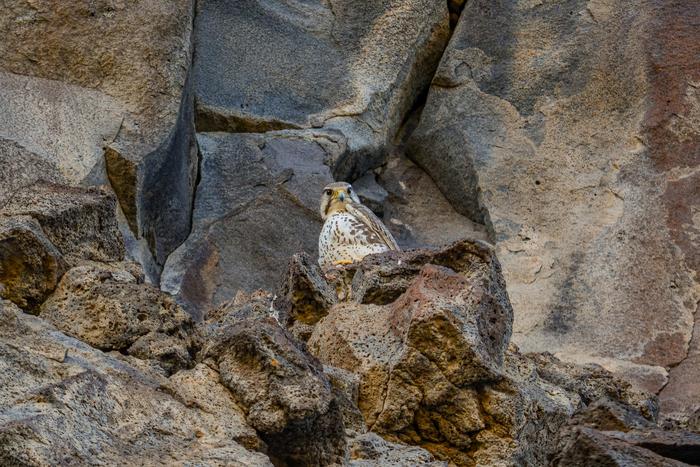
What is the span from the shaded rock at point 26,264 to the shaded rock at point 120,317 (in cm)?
4

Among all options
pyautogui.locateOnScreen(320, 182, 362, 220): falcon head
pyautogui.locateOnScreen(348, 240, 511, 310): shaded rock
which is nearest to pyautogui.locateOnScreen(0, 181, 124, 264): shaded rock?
pyautogui.locateOnScreen(348, 240, 511, 310): shaded rock

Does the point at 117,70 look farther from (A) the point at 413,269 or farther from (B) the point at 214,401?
(B) the point at 214,401

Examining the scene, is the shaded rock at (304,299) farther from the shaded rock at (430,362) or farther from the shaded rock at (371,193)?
the shaded rock at (371,193)

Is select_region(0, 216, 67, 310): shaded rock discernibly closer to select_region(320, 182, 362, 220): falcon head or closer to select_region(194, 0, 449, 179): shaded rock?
select_region(320, 182, 362, 220): falcon head

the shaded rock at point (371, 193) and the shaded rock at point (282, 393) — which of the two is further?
the shaded rock at point (371, 193)

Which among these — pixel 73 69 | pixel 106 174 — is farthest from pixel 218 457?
pixel 73 69

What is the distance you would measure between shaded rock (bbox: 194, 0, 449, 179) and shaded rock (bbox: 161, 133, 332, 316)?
0.81 ft

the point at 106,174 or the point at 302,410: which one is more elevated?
the point at 302,410

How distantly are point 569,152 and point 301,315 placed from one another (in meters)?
3.98

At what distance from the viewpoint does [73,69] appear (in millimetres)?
7902

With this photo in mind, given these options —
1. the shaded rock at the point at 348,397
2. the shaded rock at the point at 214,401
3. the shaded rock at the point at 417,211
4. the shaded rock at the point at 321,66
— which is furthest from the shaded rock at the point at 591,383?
the shaded rock at the point at 321,66

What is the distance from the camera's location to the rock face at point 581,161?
828 centimetres

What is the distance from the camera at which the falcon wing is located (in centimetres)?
861

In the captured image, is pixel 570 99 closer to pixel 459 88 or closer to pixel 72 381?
pixel 459 88
